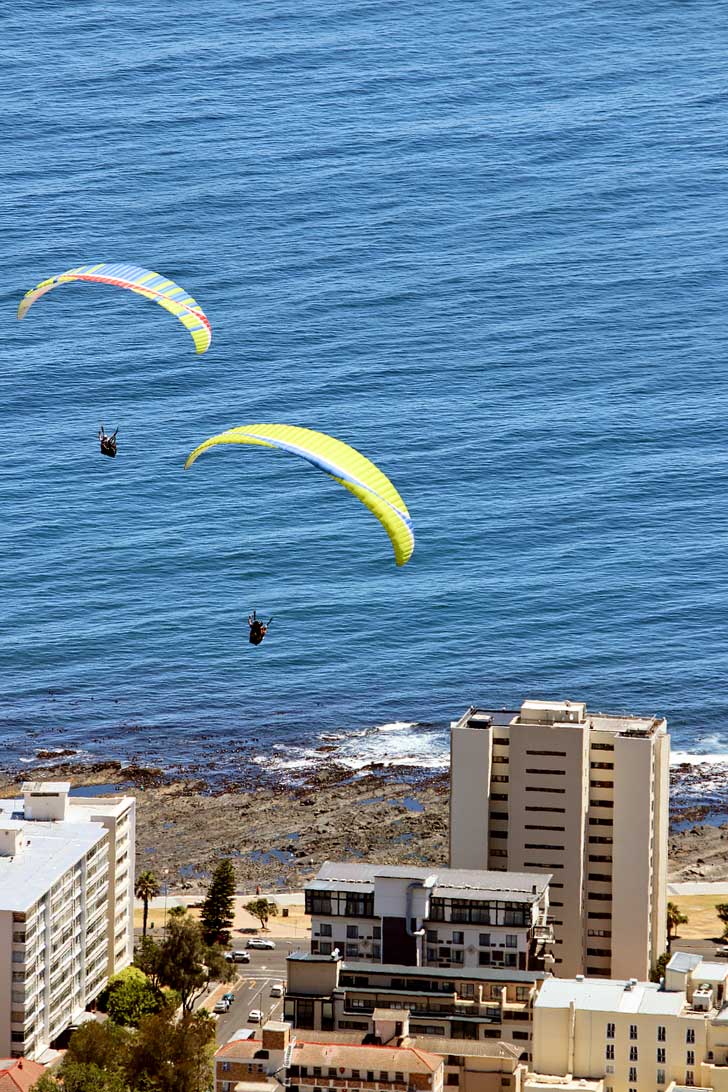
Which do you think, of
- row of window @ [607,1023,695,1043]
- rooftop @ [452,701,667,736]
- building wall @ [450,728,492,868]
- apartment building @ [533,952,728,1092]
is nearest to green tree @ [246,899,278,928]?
building wall @ [450,728,492,868]

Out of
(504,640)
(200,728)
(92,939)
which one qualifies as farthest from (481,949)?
(504,640)

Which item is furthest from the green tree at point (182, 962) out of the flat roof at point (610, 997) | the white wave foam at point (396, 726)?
the white wave foam at point (396, 726)

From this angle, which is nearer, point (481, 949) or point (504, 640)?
point (481, 949)

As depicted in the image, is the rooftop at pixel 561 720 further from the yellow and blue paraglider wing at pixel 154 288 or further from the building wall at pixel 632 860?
the yellow and blue paraglider wing at pixel 154 288

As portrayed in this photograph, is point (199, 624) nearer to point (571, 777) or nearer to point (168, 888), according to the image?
point (168, 888)

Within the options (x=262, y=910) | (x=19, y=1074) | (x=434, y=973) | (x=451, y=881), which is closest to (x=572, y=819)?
(x=451, y=881)
